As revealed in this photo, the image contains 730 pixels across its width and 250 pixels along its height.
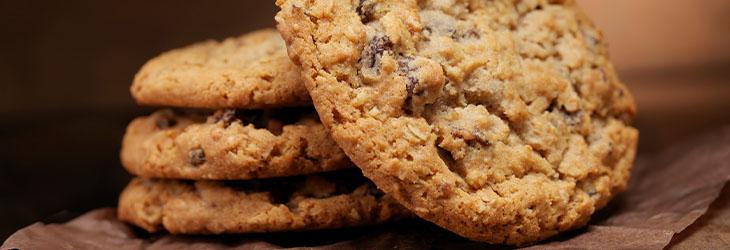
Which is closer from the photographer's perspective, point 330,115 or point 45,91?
point 330,115

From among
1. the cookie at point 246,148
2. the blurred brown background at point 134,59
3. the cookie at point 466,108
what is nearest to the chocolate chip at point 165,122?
the cookie at point 246,148

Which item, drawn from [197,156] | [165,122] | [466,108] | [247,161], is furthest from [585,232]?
[165,122]

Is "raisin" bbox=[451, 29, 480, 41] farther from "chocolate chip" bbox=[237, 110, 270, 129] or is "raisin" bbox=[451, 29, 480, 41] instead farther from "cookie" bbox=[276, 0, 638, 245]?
"chocolate chip" bbox=[237, 110, 270, 129]

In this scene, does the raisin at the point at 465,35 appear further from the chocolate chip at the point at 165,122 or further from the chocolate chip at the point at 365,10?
the chocolate chip at the point at 165,122

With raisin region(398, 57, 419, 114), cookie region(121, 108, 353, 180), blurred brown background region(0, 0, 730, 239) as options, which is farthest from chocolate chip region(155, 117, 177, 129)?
blurred brown background region(0, 0, 730, 239)

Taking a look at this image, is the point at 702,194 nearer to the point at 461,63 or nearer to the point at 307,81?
the point at 461,63

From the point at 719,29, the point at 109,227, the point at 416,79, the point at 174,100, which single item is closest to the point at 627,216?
the point at 416,79

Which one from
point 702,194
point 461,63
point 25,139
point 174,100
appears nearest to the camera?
point 461,63
